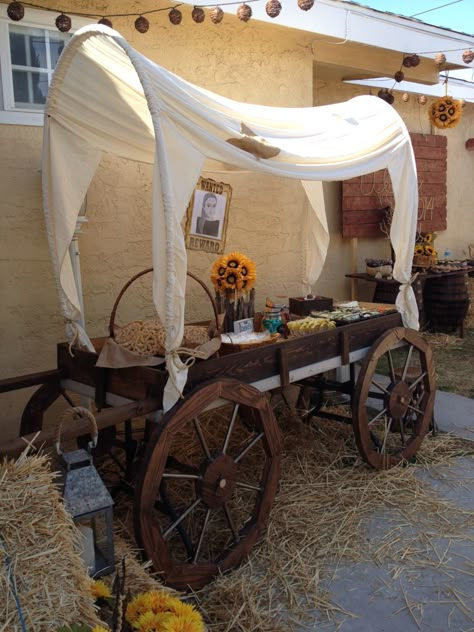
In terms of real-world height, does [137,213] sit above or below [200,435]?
above

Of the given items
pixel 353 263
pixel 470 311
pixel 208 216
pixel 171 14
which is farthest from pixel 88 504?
Result: pixel 470 311

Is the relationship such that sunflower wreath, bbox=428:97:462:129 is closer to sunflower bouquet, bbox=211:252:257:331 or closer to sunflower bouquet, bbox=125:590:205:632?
sunflower bouquet, bbox=211:252:257:331

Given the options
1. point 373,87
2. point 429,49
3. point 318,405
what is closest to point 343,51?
point 429,49

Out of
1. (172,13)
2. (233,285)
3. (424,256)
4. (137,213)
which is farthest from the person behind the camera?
(424,256)

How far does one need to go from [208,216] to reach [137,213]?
1.78 ft

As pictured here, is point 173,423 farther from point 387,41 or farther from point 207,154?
point 387,41

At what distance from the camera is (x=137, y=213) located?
4.28 meters

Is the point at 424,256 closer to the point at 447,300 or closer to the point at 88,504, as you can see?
the point at 447,300

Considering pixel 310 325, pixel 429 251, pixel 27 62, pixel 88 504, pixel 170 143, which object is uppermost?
pixel 27 62

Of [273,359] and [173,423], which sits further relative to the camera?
[273,359]

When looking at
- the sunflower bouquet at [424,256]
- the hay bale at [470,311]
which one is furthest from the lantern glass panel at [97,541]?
the hay bale at [470,311]

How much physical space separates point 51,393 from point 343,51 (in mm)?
4602

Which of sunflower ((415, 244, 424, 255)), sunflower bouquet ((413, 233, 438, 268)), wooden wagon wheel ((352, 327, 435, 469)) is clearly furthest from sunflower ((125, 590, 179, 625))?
sunflower ((415, 244, 424, 255))

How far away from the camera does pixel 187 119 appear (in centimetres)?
255
